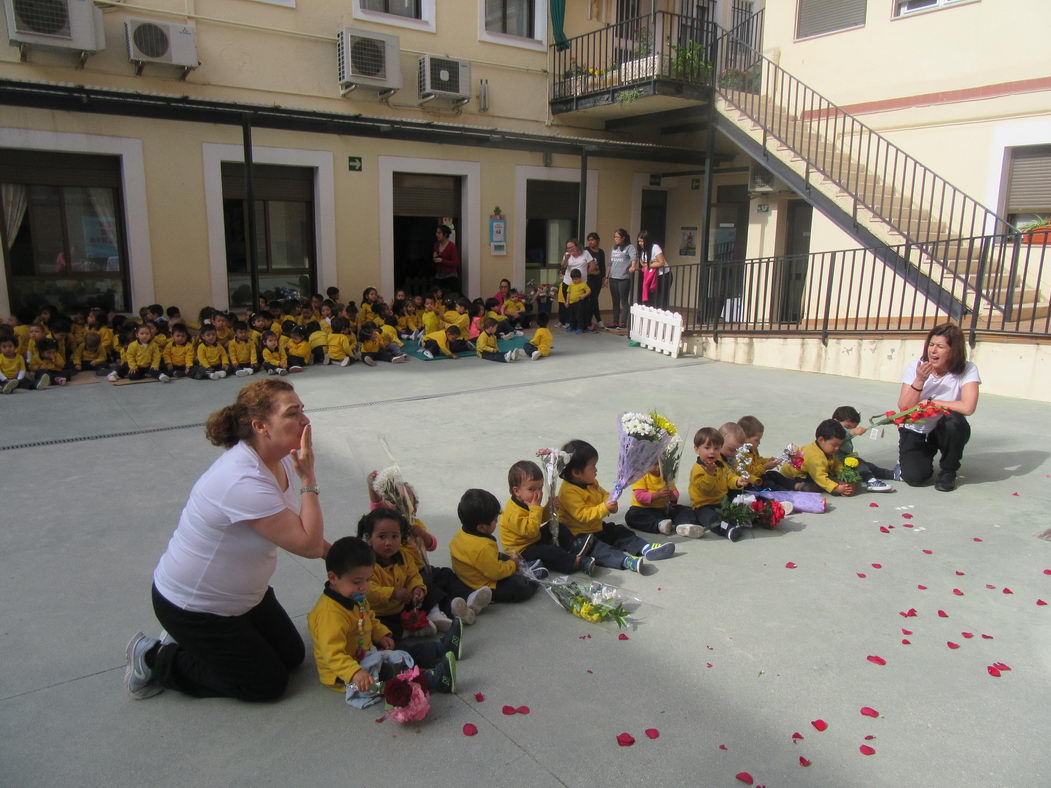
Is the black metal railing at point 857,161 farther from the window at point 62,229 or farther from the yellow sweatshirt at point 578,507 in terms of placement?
the window at point 62,229

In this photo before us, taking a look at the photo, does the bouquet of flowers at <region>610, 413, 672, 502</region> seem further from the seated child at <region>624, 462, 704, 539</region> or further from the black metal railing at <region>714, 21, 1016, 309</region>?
Result: the black metal railing at <region>714, 21, 1016, 309</region>

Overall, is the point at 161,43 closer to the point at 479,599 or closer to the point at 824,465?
the point at 479,599

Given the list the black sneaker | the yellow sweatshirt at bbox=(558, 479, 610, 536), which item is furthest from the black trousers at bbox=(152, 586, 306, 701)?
the yellow sweatshirt at bbox=(558, 479, 610, 536)

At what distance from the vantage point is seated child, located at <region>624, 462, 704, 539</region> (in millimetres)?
4574

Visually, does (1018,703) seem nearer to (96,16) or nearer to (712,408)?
(712,408)

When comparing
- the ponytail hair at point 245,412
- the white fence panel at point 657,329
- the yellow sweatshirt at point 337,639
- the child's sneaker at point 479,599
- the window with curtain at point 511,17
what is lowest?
the child's sneaker at point 479,599

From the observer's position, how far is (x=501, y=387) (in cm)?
888

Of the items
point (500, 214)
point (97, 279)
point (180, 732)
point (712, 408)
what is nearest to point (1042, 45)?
point (712, 408)

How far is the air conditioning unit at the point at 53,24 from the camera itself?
29.2ft

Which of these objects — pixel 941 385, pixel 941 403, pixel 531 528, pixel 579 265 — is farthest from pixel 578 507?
pixel 579 265

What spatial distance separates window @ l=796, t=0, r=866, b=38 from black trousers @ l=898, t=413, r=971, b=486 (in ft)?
30.7

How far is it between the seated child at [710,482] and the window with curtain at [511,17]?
11191 mm

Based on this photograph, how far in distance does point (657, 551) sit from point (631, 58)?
11.3 metres

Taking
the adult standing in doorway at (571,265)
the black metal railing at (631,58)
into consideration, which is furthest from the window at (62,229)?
the black metal railing at (631,58)
